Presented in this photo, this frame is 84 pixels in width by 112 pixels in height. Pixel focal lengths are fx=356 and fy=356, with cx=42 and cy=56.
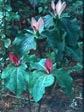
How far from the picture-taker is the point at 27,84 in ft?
6.02

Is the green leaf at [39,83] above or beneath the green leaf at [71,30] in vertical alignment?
beneath

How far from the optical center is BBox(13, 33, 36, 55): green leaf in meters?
1.78

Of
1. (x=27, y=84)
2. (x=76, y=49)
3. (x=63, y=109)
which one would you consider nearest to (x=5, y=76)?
(x=27, y=84)

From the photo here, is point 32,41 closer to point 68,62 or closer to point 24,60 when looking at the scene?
point 24,60

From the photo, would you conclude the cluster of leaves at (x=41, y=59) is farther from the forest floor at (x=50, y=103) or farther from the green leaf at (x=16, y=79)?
the forest floor at (x=50, y=103)

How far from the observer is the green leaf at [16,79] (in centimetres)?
175

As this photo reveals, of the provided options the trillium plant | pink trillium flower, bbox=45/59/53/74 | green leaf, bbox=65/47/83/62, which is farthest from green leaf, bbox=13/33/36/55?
green leaf, bbox=65/47/83/62

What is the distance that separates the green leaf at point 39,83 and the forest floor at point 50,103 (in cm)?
66

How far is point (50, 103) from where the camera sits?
246 cm

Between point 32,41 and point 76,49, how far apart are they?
269 mm

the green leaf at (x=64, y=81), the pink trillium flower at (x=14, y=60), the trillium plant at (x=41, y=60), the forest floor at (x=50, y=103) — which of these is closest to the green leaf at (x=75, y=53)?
the trillium plant at (x=41, y=60)

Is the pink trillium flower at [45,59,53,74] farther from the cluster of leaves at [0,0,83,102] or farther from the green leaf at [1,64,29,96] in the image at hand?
the green leaf at [1,64,29,96]

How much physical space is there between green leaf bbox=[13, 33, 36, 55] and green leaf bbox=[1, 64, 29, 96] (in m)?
0.09

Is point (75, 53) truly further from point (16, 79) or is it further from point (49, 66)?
point (16, 79)
